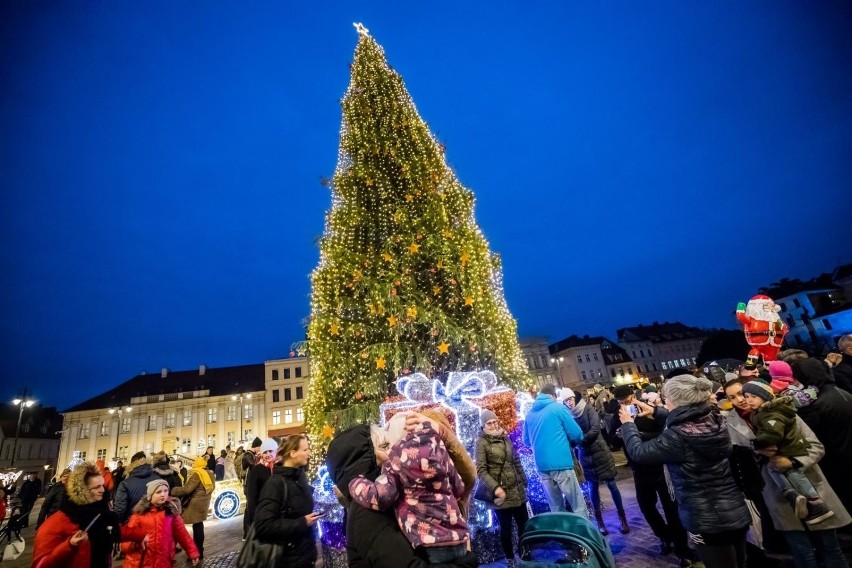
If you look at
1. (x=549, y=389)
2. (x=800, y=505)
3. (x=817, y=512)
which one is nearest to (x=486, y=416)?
(x=549, y=389)

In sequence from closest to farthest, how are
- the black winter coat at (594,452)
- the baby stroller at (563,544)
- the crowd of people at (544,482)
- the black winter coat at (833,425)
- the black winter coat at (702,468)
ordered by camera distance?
1. the crowd of people at (544,482)
2. the baby stroller at (563,544)
3. the black winter coat at (702,468)
4. the black winter coat at (833,425)
5. the black winter coat at (594,452)

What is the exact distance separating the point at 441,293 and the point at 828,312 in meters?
55.3

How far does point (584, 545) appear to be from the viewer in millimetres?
2396

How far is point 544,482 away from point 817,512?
8.65ft

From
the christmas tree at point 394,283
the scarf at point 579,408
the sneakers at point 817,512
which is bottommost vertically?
A: the sneakers at point 817,512

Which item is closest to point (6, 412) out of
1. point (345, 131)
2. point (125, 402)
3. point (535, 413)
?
point (125, 402)

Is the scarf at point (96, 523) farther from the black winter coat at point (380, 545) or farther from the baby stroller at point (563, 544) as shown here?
the baby stroller at point (563, 544)

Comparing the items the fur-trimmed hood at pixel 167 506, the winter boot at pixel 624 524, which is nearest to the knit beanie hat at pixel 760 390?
the winter boot at pixel 624 524

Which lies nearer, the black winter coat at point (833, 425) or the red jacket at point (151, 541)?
the red jacket at point (151, 541)

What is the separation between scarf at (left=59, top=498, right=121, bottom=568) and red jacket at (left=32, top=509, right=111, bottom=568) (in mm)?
58

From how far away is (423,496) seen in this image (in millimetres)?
1814

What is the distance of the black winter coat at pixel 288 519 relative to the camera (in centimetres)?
309

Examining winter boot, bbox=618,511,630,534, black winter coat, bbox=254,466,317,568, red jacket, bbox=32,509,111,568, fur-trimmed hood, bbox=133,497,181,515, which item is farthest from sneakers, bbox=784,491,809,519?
red jacket, bbox=32,509,111,568

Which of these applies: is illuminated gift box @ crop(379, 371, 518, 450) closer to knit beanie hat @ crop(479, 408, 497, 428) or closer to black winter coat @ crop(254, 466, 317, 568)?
knit beanie hat @ crop(479, 408, 497, 428)
